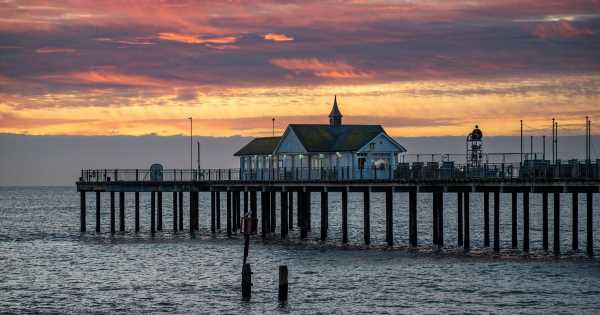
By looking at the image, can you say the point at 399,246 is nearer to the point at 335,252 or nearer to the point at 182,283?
the point at 335,252

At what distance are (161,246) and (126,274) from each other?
18349 mm

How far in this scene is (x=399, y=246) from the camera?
74812 millimetres

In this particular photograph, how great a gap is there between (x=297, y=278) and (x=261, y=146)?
4051 centimetres

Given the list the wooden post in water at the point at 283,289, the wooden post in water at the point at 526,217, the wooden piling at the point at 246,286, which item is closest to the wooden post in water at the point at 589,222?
the wooden post in water at the point at 526,217

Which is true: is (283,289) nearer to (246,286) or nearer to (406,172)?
(246,286)

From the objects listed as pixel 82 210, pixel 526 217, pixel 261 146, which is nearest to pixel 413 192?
pixel 526 217

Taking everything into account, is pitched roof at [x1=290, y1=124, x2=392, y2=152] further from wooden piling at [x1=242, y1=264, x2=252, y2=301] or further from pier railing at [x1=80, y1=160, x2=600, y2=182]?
wooden piling at [x1=242, y1=264, x2=252, y2=301]

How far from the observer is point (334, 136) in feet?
290

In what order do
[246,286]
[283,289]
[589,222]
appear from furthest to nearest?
[589,222] → [246,286] → [283,289]

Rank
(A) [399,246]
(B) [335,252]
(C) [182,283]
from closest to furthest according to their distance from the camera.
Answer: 1. (C) [182,283]
2. (B) [335,252]
3. (A) [399,246]

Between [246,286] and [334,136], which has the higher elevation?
[334,136]

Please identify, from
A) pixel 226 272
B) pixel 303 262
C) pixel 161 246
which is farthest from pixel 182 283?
pixel 161 246

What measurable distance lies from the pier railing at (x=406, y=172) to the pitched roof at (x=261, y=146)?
175cm

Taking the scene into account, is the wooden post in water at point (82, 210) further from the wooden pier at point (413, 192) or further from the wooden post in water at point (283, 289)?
the wooden post in water at point (283, 289)
